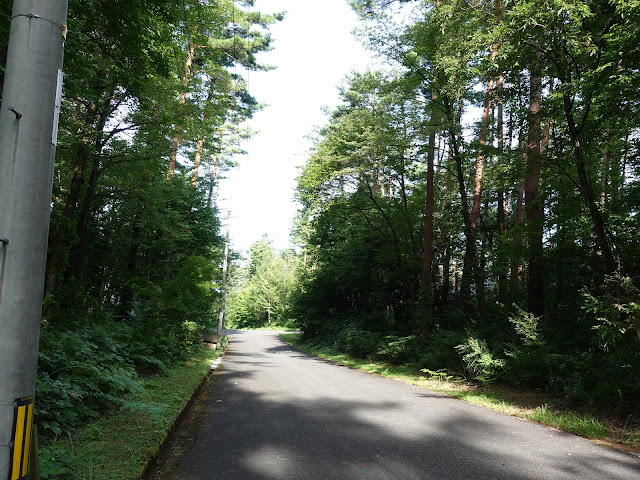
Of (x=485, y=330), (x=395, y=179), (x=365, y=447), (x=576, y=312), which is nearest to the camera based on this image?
(x=365, y=447)

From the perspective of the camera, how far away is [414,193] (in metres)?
21.6

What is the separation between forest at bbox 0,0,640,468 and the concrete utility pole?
10.4 ft

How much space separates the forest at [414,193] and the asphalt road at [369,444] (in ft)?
5.28

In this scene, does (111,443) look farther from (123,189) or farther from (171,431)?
(123,189)

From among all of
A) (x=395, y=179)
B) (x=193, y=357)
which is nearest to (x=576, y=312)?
(x=395, y=179)

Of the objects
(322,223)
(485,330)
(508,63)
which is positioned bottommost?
(485,330)

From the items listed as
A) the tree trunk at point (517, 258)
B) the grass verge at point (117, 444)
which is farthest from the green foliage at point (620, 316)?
the grass verge at point (117, 444)

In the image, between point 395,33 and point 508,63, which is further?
point 395,33

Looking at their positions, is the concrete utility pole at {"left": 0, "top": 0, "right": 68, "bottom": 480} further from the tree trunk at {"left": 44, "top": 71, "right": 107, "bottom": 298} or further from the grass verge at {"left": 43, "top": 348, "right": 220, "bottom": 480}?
the tree trunk at {"left": 44, "top": 71, "right": 107, "bottom": 298}

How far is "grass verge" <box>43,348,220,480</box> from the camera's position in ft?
12.1

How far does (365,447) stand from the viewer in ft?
17.3

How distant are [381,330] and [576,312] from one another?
36.5 feet

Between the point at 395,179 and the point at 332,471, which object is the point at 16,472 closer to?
the point at 332,471

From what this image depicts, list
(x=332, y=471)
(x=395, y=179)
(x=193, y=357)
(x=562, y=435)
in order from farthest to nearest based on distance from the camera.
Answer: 1. (x=395, y=179)
2. (x=193, y=357)
3. (x=562, y=435)
4. (x=332, y=471)
